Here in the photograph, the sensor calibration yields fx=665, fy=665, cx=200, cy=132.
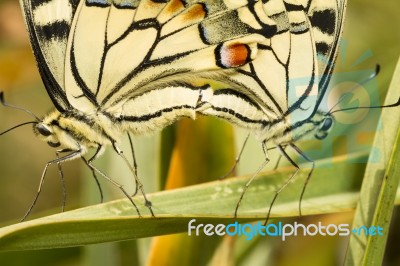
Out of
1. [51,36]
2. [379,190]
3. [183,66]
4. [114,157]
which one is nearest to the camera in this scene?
[379,190]

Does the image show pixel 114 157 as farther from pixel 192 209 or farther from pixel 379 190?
pixel 379 190

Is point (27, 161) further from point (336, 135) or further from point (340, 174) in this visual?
point (340, 174)

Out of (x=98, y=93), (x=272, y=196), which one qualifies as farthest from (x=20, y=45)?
(x=272, y=196)

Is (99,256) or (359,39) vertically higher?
(359,39)

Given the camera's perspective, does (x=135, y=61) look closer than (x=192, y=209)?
No

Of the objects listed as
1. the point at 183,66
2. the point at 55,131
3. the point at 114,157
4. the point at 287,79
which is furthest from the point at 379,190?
the point at 114,157

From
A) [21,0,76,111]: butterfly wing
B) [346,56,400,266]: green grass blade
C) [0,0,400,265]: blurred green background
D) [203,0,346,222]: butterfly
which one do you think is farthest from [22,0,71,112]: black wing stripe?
[346,56,400,266]: green grass blade
